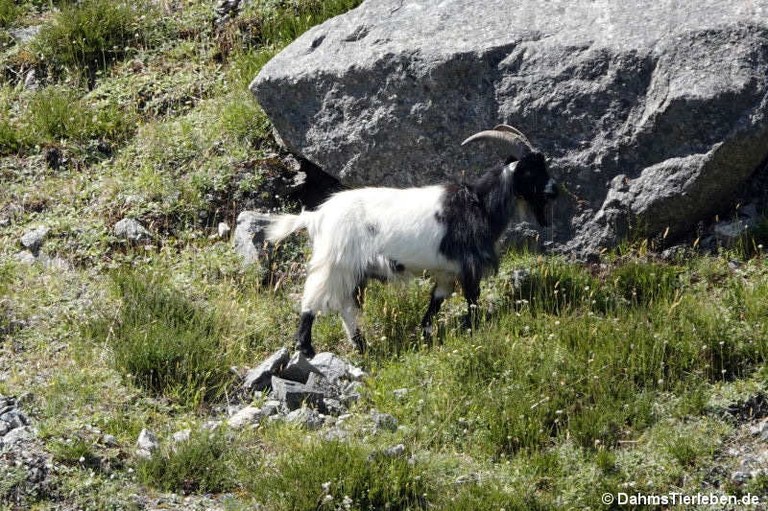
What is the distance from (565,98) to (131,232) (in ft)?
12.4

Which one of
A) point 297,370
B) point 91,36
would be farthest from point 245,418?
point 91,36

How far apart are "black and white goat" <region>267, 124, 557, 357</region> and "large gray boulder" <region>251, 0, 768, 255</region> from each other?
1.88 ft

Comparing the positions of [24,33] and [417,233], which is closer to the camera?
[417,233]

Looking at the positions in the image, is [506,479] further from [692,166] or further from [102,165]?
[102,165]

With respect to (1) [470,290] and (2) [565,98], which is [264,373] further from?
(2) [565,98]

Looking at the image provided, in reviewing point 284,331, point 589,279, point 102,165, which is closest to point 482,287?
point 589,279

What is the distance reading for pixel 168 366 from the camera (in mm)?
8227

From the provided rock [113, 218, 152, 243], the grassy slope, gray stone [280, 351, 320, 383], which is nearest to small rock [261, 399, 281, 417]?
the grassy slope

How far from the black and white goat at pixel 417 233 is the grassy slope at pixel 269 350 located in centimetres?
29

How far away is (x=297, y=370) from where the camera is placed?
27.1ft

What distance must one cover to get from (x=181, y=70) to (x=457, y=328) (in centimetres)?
502

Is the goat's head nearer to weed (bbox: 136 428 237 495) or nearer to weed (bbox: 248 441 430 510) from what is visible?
weed (bbox: 248 441 430 510)

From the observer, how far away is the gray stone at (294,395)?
788 centimetres

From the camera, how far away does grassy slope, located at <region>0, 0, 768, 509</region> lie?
277 inches
